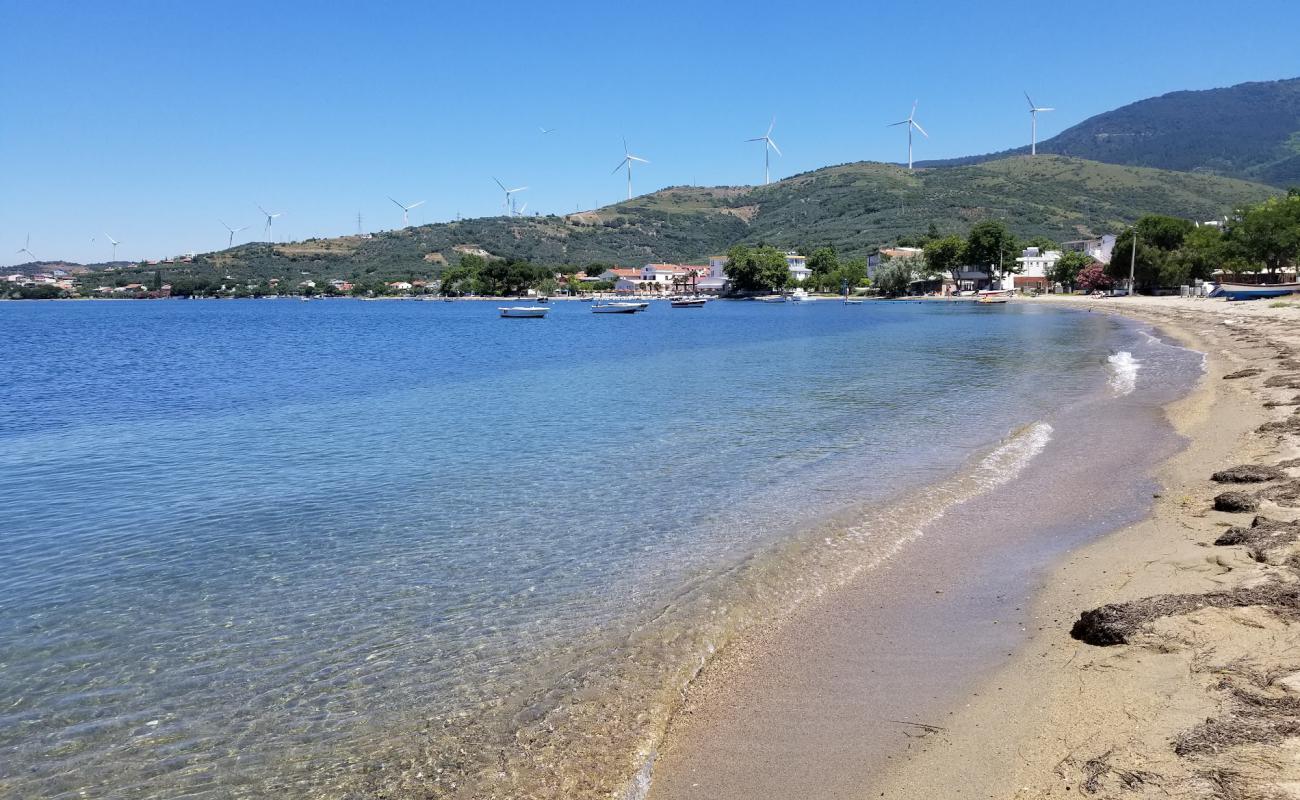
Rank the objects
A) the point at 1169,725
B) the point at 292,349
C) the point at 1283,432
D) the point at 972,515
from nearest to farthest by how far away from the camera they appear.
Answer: the point at 1169,725 → the point at 972,515 → the point at 1283,432 → the point at 292,349

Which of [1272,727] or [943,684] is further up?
[1272,727]

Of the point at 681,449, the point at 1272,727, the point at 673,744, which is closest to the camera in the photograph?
the point at 1272,727

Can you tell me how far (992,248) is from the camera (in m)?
134

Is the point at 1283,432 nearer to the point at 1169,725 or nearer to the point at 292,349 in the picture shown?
the point at 1169,725

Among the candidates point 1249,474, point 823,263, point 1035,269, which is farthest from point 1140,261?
point 1249,474

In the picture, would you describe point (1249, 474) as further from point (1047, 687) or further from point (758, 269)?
point (758, 269)

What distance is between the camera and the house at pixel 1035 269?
455ft

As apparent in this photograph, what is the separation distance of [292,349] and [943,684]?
5923cm

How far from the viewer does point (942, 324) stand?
74375mm

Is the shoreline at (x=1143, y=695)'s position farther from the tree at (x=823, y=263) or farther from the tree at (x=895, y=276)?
the tree at (x=823, y=263)

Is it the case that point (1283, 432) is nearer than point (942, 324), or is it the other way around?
point (1283, 432)

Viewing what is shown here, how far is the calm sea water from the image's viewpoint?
20.8ft

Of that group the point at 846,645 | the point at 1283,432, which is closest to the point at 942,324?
the point at 1283,432

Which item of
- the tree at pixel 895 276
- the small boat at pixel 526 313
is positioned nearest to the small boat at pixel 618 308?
the small boat at pixel 526 313
